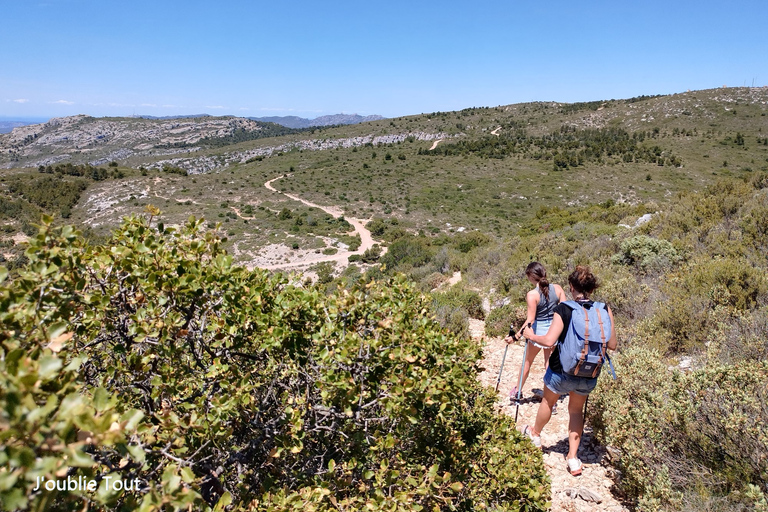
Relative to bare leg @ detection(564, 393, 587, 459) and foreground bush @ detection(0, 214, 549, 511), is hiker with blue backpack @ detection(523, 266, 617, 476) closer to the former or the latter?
bare leg @ detection(564, 393, 587, 459)

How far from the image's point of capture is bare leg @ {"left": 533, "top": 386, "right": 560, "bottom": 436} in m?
3.84

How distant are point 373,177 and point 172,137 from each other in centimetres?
9978

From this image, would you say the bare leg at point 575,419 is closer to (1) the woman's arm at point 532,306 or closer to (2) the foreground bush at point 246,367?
(1) the woman's arm at point 532,306

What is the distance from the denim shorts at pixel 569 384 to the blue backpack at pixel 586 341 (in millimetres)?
85

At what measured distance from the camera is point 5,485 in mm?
857

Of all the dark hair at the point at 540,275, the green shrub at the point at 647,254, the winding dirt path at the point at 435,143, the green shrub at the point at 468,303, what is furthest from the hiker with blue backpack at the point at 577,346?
the winding dirt path at the point at 435,143

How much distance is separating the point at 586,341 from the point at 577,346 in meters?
0.09

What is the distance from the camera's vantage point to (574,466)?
3.70m

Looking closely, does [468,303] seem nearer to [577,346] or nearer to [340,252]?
[577,346]

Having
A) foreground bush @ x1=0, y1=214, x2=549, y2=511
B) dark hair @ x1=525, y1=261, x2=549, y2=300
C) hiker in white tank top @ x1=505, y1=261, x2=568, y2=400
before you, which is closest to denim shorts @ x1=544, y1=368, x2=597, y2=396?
hiker in white tank top @ x1=505, y1=261, x2=568, y2=400

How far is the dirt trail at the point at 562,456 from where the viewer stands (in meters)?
3.41

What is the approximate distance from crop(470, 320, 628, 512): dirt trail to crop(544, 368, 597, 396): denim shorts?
2.46ft

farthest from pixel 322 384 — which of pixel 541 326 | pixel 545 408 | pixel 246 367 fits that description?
pixel 541 326

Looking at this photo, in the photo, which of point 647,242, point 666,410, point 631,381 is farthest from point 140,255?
point 647,242
